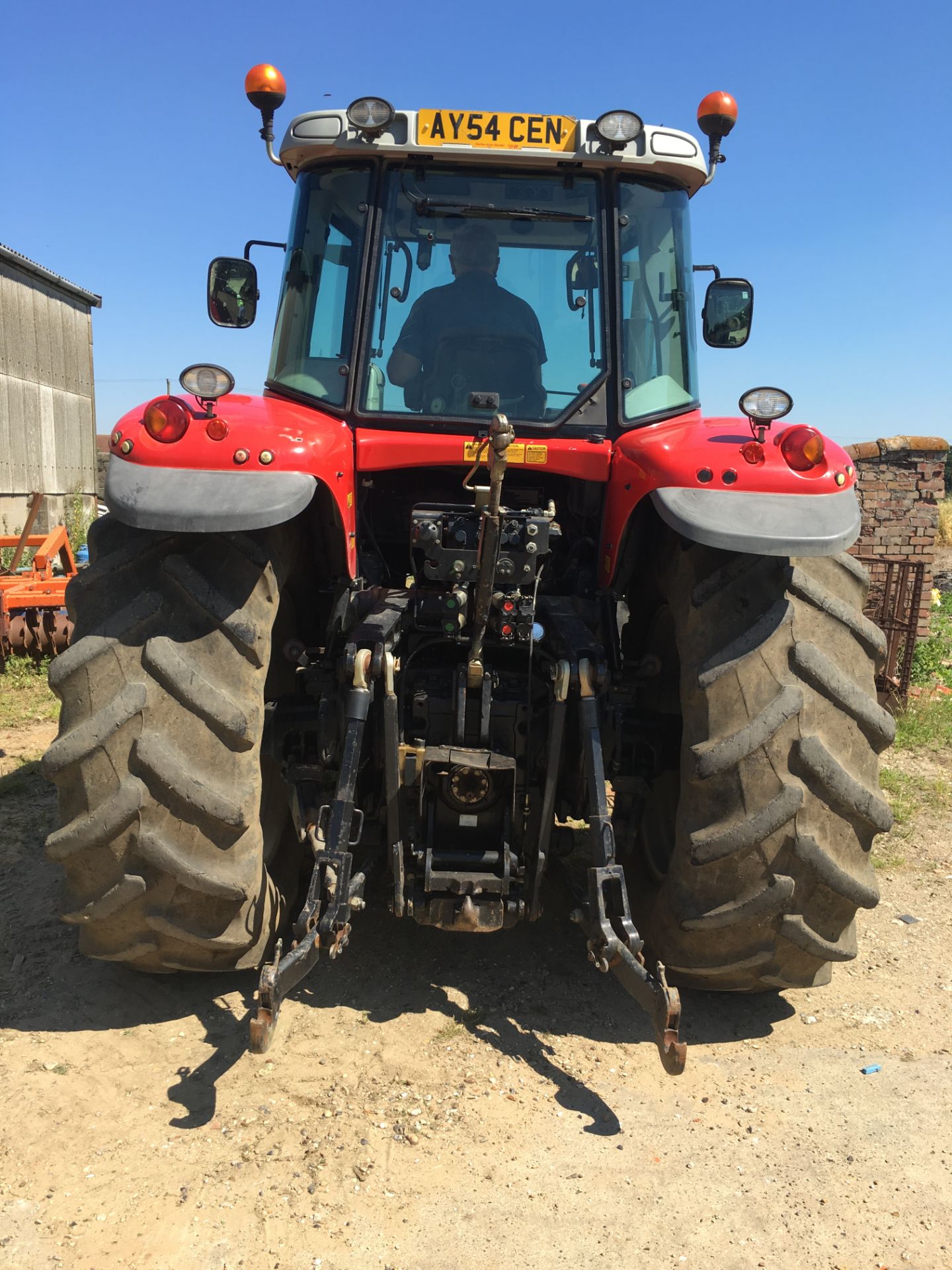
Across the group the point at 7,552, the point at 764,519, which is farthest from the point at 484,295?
the point at 7,552

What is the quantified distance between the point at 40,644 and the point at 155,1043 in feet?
17.5

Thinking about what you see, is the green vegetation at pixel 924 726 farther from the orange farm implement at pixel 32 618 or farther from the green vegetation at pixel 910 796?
the orange farm implement at pixel 32 618

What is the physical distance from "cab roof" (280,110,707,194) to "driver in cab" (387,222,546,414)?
0.25 m

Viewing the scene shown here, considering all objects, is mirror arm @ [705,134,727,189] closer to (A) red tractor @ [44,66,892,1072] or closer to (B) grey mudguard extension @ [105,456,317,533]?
(A) red tractor @ [44,66,892,1072]

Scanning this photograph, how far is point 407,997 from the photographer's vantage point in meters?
3.25

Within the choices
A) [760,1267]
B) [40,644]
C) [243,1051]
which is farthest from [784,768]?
[40,644]

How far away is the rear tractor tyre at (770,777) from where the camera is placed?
273 centimetres

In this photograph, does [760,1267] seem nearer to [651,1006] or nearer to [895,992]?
[651,1006]

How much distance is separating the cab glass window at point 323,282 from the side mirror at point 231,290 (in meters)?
0.27

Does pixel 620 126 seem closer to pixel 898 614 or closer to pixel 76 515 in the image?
pixel 898 614

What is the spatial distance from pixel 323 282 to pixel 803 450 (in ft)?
5.92

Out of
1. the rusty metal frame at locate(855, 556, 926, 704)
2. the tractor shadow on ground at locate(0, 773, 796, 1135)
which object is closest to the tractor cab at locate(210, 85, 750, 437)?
the tractor shadow on ground at locate(0, 773, 796, 1135)

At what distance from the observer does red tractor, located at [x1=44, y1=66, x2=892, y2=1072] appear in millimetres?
2721

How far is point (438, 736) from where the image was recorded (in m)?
3.22
